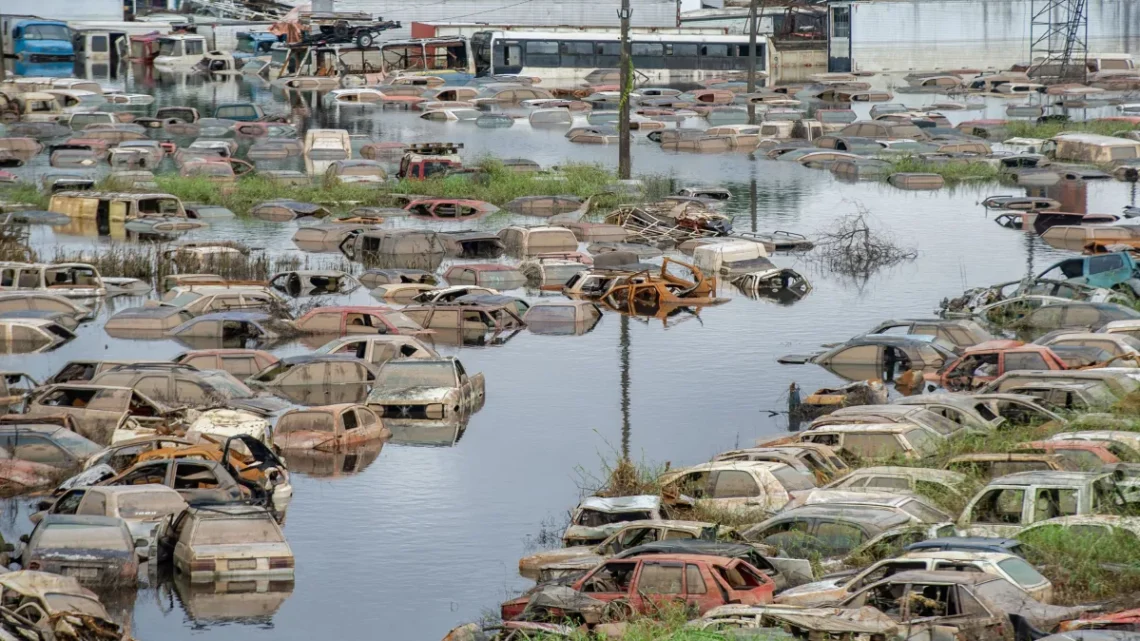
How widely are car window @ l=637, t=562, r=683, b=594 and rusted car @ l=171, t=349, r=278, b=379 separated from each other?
14.8 meters

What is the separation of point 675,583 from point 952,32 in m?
90.6

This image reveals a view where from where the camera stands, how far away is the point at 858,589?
578 inches

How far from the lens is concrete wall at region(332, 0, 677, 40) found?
104m

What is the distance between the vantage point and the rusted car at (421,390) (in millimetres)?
27000

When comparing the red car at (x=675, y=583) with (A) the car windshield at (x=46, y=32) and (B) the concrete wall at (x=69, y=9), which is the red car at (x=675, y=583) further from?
(B) the concrete wall at (x=69, y=9)

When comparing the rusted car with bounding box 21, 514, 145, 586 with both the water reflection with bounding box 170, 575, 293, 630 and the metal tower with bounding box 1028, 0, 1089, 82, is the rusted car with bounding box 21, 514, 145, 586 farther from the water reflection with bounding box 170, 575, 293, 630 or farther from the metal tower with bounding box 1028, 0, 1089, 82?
the metal tower with bounding box 1028, 0, 1089, 82

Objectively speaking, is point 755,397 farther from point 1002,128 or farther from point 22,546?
point 1002,128

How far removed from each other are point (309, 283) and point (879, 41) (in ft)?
224

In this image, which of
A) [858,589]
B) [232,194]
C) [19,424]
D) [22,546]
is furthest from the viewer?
[232,194]

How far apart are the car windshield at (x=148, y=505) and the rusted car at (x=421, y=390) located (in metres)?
7.32

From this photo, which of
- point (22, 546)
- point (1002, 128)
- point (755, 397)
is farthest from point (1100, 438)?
point (1002, 128)

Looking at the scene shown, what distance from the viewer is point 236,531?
1866cm

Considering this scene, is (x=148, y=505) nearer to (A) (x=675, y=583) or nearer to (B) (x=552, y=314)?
(A) (x=675, y=583)

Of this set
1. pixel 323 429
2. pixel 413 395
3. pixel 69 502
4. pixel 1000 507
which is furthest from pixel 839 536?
pixel 413 395
